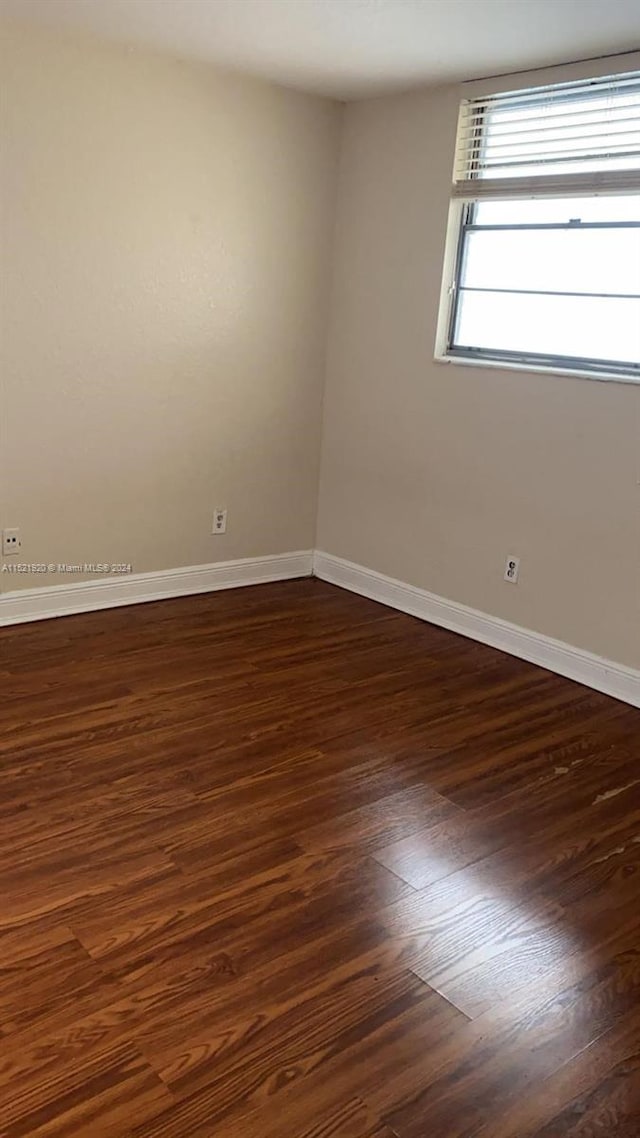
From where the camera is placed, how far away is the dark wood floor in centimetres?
163

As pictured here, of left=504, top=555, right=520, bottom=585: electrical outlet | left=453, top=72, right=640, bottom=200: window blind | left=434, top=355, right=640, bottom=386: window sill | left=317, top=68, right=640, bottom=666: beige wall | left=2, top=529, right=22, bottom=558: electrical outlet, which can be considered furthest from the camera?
left=504, top=555, right=520, bottom=585: electrical outlet

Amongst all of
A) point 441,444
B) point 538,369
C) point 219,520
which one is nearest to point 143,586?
Result: point 219,520

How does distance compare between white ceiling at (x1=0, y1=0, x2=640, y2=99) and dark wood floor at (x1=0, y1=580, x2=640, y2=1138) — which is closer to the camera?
dark wood floor at (x1=0, y1=580, x2=640, y2=1138)

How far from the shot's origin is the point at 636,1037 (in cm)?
182

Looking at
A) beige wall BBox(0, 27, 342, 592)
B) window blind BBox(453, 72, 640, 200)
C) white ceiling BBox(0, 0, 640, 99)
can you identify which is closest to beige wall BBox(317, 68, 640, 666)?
window blind BBox(453, 72, 640, 200)

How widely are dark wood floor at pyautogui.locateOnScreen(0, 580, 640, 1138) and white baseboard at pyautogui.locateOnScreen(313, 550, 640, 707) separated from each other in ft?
0.32

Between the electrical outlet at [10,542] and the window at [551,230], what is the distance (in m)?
2.05

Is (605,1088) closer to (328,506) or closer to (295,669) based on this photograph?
(295,669)

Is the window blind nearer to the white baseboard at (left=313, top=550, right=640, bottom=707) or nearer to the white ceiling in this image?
the white ceiling

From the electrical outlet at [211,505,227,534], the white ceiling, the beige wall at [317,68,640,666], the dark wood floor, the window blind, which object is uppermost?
the white ceiling

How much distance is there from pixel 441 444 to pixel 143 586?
151 cm

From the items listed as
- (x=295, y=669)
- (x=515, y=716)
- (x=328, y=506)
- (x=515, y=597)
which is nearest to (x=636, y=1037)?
(x=515, y=716)

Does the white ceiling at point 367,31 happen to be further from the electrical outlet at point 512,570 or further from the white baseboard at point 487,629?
the white baseboard at point 487,629

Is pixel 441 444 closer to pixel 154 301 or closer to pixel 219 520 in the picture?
pixel 219 520
